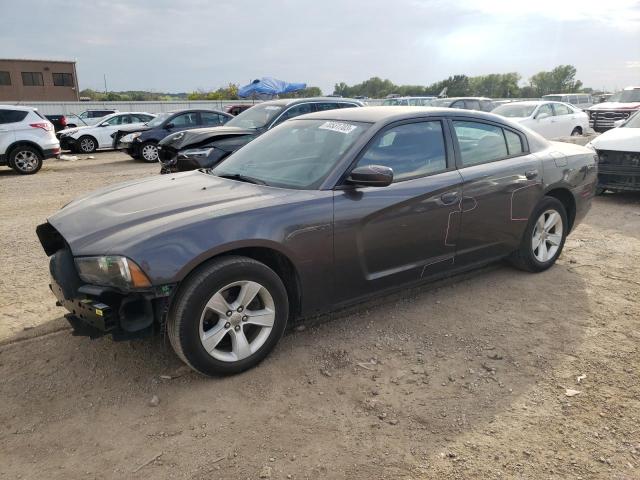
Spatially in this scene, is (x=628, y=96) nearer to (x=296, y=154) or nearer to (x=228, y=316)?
(x=296, y=154)

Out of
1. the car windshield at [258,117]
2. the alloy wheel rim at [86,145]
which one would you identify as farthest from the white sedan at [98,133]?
the car windshield at [258,117]

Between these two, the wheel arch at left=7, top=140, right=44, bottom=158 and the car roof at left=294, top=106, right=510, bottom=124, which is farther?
the wheel arch at left=7, top=140, right=44, bottom=158

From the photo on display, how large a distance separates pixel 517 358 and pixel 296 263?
1.61m

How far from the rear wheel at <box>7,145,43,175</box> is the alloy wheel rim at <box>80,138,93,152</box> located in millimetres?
5903

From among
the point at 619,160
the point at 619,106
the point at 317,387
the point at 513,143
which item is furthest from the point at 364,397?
the point at 619,106

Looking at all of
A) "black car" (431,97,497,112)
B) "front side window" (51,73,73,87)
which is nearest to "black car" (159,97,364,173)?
"black car" (431,97,497,112)

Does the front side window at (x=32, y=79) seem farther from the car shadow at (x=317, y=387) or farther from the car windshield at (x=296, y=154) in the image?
the car shadow at (x=317, y=387)

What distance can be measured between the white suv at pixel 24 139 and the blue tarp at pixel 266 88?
18.0 meters

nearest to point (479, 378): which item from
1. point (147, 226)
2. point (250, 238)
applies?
point (250, 238)

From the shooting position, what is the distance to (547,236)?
486 centimetres

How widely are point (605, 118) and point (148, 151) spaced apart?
16882mm

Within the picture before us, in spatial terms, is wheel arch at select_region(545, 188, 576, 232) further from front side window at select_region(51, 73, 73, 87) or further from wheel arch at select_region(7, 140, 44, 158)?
front side window at select_region(51, 73, 73, 87)

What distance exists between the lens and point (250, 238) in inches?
119

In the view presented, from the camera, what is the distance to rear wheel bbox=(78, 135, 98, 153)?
1816 centimetres
